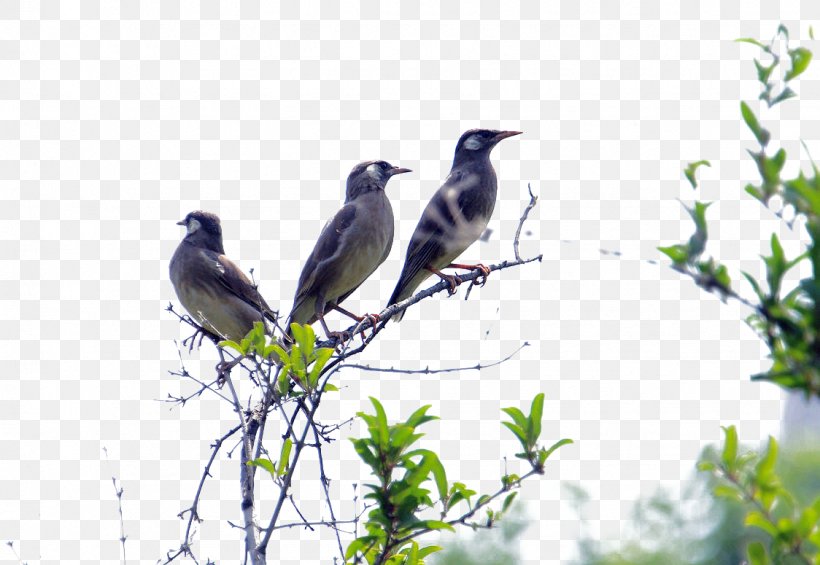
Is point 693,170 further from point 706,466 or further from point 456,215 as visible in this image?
point 456,215

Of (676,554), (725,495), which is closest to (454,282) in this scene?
(725,495)

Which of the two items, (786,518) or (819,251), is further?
(786,518)

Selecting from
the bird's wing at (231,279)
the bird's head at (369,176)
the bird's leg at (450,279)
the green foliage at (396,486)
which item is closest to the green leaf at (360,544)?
the green foliage at (396,486)

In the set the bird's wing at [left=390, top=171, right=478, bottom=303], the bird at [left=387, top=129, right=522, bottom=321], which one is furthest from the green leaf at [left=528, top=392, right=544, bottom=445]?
the bird's wing at [left=390, top=171, right=478, bottom=303]

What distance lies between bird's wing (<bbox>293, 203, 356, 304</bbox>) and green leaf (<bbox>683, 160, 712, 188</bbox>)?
496 cm

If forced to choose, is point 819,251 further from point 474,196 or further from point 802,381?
point 474,196

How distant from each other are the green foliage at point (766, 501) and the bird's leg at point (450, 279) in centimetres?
415

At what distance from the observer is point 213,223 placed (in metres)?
7.95

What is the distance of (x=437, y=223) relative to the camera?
720 centimetres

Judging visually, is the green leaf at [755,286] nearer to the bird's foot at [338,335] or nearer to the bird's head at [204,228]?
the bird's foot at [338,335]

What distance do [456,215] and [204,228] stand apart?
6.78 ft

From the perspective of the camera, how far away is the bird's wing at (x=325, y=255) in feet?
23.1

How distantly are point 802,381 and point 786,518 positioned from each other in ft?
1.18

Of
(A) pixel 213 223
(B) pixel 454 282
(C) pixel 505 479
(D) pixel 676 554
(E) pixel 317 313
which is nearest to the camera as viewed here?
(C) pixel 505 479
